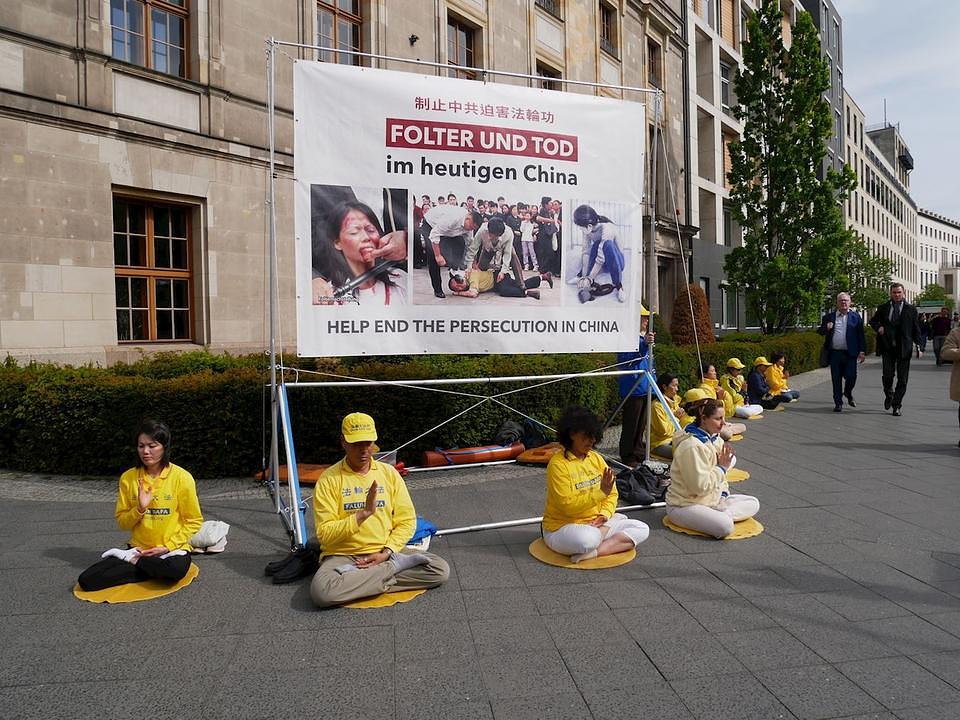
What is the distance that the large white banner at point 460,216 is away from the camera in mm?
5297

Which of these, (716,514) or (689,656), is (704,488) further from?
(689,656)

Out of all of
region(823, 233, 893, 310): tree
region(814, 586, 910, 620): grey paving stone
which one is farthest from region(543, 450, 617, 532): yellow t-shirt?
region(823, 233, 893, 310): tree

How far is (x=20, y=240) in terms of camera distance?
10273mm

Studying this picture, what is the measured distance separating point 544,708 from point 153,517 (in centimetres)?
294

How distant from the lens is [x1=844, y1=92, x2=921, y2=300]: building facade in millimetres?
58781

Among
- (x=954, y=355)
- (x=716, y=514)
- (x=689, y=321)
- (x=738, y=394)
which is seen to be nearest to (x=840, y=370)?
(x=738, y=394)

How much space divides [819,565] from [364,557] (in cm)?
300

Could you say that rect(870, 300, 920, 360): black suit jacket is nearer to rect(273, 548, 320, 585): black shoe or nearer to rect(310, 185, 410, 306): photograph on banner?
rect(310, 185, 410, 306): photograph on banner

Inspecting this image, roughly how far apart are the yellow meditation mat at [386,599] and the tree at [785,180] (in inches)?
815

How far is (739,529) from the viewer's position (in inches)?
215

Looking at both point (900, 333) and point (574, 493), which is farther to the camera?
point (900, 333)

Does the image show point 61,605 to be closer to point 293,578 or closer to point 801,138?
point 293,578

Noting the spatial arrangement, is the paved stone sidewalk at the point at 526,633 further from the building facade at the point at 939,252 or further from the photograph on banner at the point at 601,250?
the building facade at the point at 939,252

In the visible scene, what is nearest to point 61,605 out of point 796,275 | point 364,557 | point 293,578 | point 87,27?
point 293,578
